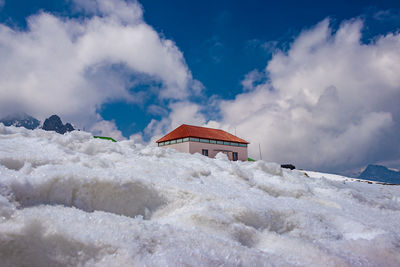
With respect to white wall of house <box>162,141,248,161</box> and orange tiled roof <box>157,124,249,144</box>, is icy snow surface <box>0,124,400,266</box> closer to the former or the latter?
white wall of house <box>162,141,248,161</box>

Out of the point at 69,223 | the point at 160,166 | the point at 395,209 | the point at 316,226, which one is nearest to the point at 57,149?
the point at 160,166

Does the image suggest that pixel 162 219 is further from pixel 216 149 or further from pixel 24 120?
pixel 24 120

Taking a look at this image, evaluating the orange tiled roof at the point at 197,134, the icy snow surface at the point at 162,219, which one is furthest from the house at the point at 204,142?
the icy snow surface at the point at 162,219

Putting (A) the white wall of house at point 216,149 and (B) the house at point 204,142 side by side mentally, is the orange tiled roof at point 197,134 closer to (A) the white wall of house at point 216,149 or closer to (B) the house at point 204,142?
(B) the house at point 204,142

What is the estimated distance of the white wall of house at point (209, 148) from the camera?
27.0m

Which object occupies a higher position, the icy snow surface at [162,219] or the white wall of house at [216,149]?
the white wall of house at [216,149]

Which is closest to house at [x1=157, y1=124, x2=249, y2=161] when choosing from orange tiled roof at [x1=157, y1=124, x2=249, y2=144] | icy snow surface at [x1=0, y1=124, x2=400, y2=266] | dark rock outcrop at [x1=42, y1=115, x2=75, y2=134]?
orange tiled roof at [x1=157, y1=124, x2=249, y2=144]

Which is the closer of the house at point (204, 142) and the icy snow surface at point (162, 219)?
the icy snow surface at point (162, 219)

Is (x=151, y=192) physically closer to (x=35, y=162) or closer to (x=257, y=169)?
(x=35, y=162)

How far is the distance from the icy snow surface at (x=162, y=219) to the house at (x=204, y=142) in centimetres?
2268

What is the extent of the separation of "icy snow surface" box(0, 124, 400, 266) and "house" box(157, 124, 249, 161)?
22.7 m

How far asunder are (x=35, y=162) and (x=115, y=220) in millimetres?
1681

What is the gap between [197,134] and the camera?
28.0 meters

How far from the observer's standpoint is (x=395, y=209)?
499cm
